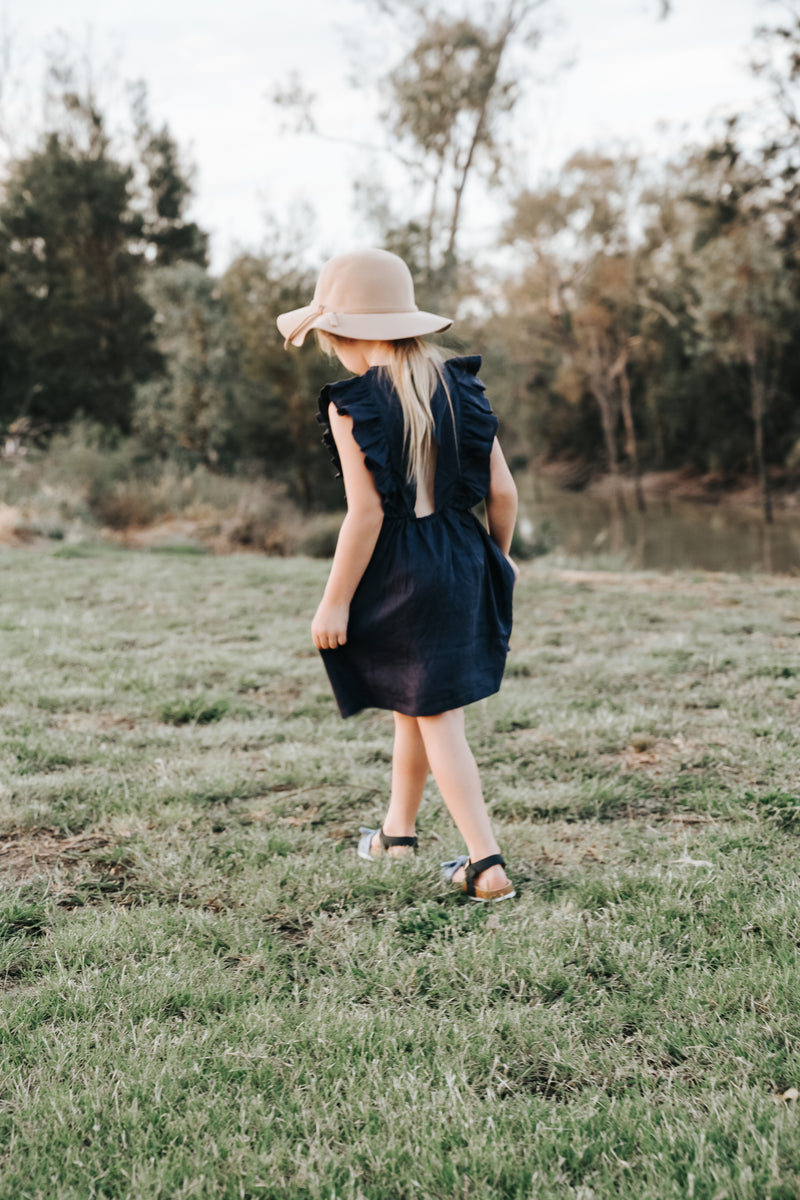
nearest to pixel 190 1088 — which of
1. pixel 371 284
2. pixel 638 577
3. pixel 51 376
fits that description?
pixel 371 284

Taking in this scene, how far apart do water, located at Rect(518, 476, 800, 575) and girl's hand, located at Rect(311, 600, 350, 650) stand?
10142 mm

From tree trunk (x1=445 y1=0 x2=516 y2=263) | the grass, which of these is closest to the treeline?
tree trunk (x1=445 y1=0 x2=516 y2=263)

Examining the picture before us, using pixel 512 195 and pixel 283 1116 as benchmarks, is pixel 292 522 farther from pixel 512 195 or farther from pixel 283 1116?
pixel 512 195

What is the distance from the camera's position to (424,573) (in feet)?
8.67

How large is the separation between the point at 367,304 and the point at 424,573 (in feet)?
2.70

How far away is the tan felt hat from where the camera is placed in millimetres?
2627

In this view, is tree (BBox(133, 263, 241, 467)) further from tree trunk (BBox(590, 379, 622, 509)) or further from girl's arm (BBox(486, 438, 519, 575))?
tree trunk (BBox(590, 379, 622, 509))

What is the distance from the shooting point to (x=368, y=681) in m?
2.81

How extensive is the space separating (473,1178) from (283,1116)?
1.31ft

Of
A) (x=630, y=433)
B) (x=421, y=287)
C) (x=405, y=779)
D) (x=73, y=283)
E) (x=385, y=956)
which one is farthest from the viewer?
(x=630, y=433)

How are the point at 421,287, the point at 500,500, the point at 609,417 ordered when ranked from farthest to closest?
1. the point at 609,417
2. the point at 421,287
3. the point at 500,500

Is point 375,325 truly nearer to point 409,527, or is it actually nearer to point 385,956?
point 409,527

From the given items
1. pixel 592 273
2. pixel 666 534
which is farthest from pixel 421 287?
pixel 592 273

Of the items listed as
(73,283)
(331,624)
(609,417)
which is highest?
(73,283)
